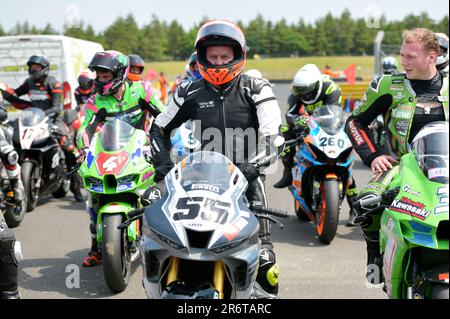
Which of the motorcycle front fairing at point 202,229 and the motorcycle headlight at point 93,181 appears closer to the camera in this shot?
the motorcycle front fairing at point 202,229

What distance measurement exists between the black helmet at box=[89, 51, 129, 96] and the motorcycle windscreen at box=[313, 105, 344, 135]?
2302mm

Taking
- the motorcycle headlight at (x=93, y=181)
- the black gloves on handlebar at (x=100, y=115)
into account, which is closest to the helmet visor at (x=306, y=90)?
the black gloves on handlebar at (x=100, y=115)

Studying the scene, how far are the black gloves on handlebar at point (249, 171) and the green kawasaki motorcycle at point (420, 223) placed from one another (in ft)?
2.57

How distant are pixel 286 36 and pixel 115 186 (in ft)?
160

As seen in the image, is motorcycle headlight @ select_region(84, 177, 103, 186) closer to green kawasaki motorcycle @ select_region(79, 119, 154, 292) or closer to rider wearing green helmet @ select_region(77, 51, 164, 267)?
green kawasaki motorcycle @ select_region(79, 119, 154, 292)

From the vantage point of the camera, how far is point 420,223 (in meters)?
2.86

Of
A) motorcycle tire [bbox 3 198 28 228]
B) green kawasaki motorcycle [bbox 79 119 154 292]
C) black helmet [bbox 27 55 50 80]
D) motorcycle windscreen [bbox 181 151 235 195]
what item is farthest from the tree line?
motorcycle windscreen [bbox 181 151 235 195]

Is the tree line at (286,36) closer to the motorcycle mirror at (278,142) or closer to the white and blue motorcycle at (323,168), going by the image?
the white and blue motorcycle at (323,168)

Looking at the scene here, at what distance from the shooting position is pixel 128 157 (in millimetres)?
5312

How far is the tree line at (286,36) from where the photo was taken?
130ft

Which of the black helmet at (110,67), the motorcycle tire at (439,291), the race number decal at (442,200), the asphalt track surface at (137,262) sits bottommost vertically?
the asphalt track surface at (137,262)

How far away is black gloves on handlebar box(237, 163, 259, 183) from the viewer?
359cm

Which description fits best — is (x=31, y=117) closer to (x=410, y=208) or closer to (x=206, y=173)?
(x=206, y=173)

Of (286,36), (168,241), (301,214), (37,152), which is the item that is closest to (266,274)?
(168,241)
